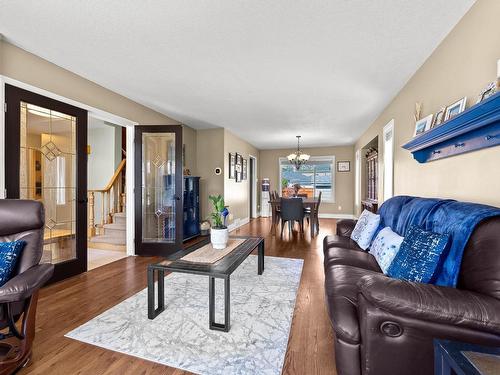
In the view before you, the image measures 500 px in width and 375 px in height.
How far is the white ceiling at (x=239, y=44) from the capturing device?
182cm

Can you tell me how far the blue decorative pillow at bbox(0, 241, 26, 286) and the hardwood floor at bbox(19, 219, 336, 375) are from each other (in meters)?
0.55

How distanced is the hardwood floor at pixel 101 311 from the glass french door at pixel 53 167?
0.40 m

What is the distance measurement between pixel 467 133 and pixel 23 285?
2.95 m

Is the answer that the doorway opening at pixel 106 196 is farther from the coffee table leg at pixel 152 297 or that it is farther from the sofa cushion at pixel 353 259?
the sofa cushion at pixel 353 259

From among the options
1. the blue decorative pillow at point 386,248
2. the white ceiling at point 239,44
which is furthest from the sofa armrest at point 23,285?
the blue decorative pillow at point 386,248

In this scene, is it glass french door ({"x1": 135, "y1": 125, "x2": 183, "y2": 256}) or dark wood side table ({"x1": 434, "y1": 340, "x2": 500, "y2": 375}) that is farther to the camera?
glass french door ({"x1": 135, "y1": 125, "x2": 183, "y2": 256})

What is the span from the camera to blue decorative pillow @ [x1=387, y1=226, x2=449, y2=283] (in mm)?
1325

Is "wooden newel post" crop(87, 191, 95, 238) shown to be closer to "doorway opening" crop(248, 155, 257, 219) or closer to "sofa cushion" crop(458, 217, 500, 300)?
"doorway opening" crop(248, 155, 257, 219)

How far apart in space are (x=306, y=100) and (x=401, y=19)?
187cm

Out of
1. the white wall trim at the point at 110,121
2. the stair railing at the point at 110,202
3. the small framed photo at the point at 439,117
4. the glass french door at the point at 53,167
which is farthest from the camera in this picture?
the stair railing at the point at 110,202

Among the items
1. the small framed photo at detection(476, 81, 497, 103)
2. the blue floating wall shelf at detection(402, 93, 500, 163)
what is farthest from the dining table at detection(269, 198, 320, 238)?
the small framed photo at detection(476, 81, 497, 103)

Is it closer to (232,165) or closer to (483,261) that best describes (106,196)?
(232,165)

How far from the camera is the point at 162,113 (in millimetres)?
4547

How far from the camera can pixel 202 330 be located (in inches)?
72.3
